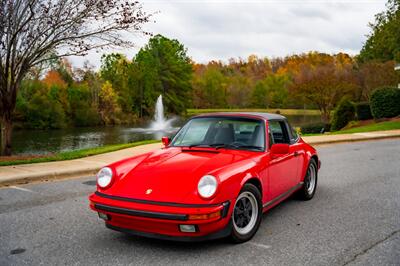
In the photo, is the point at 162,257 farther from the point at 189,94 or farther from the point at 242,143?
the point at 189,94

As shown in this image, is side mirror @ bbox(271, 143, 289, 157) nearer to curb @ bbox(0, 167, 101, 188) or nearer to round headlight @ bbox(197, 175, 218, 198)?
round headlight @ bbox(197, 175, 218, 198)

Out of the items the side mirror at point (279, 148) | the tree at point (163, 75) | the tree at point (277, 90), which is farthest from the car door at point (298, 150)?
the tree at point (277, 90)

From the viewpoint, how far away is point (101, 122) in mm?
54188

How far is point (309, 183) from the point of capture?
6758 millimetres

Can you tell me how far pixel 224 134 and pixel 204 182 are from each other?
141 centimetres

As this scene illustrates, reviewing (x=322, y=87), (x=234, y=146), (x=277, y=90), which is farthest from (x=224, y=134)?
(x=277, y=90)

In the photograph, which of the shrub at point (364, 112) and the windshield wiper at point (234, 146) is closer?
the windshield wiper at point (234, 146)

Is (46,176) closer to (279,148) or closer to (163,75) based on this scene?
(279,148)

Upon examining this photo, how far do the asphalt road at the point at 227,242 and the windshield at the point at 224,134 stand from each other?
1108 millimetres

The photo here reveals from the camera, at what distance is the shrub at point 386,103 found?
30.8 metres

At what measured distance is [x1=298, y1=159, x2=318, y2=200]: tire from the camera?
6.49 m

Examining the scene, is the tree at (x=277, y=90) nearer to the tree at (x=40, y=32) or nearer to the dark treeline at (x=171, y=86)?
the dark treeline at (x=171, y=86)

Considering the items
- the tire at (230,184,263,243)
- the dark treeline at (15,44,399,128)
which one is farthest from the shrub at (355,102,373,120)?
the tire at (230,184,263,243)

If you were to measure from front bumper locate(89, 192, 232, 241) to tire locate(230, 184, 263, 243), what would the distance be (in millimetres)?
Answer: 242
